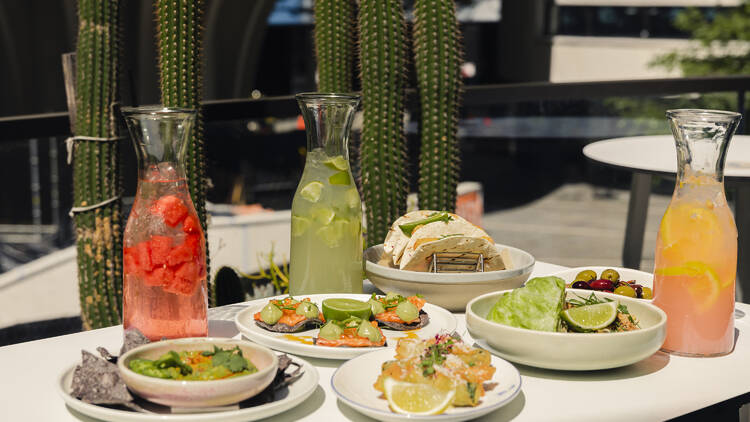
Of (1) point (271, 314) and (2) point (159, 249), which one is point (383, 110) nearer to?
(1) point (271, 314)

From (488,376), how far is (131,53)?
369 inches

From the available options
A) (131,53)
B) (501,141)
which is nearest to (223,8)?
(131,53)

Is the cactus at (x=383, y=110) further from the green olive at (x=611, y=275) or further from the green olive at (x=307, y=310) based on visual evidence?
the green olive at (x=307, y=310)

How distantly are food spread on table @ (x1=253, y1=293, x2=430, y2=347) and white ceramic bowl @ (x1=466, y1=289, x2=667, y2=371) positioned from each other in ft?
0.58

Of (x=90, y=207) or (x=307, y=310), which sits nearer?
(x=307, y=310)

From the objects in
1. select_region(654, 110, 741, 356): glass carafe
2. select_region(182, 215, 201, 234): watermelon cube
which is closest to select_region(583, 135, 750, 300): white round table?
select_region(654, 110, 741, 356): glass carafe

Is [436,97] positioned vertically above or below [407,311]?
above

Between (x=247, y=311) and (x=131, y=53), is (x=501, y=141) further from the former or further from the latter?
(x=131, y=53)

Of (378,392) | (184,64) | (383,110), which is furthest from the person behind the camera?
(383,110)

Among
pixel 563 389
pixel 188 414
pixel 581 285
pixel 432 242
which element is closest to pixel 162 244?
pixel 188 414

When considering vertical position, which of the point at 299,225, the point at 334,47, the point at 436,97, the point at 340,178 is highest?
the point at 334,47

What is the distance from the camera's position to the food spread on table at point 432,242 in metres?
1.80

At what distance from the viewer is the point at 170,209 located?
1.45 m

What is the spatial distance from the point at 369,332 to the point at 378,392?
208 millimetres
